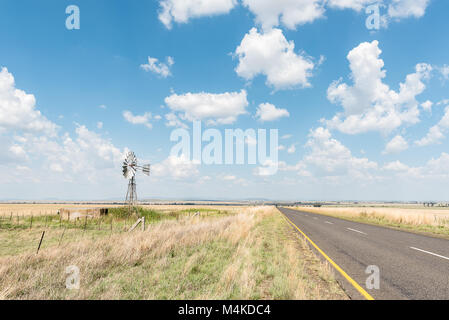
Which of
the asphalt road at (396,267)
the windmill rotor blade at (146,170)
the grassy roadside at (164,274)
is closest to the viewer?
the grassy roadside at (164,274)

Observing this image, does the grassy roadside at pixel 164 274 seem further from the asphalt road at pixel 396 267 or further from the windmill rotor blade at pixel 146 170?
the windmill rotor blade at pixel 146 170

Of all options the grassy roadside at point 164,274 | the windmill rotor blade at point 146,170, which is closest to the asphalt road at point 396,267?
the grassy roadside at point 164,274

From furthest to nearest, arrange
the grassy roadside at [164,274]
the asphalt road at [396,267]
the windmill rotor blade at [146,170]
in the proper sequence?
the windmill rotor blade at [146,170]
the asphalt road at [396,267]
the grassy roadside at [164,274]

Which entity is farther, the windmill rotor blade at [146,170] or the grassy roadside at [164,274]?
the windmill rotor blade at [146,170]

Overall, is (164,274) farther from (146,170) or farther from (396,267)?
(146,170)

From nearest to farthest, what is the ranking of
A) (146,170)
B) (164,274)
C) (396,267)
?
(164,274), (396,267), (146,170)

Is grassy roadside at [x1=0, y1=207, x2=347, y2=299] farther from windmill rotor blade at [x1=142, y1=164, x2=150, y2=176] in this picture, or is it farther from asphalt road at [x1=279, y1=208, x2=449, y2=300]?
windmill rotor blade at [x1=142, y1=164, x2=150, y2=176]

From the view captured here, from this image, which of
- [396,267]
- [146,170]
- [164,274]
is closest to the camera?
[164,274]

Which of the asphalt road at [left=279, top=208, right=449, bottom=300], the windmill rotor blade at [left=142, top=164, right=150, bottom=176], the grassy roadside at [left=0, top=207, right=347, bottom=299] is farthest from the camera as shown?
the windmill rotor blade at [left=142, top=164, right=150, bottom=176]

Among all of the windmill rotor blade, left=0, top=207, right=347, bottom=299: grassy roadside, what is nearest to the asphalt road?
left=0, top=207, right=347, bottom=299: grassy roadside

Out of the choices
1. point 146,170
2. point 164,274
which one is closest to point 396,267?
point 164,274

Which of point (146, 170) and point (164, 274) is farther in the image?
point (146, 170)

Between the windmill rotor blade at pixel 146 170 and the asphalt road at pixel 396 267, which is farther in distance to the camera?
the windmill rotor blade at pixel 146 170

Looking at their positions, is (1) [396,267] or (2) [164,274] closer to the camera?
(2) [164,274]
